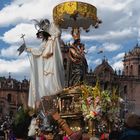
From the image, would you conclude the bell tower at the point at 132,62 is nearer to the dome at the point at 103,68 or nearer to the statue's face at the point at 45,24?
the dome at the point at 103,68

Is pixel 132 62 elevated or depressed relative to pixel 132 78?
elevated

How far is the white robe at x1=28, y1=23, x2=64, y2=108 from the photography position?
24.2 meters

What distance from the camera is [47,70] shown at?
2452 cm

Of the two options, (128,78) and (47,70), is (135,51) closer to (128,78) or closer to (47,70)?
(128,78)

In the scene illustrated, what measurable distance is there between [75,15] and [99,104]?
584cm

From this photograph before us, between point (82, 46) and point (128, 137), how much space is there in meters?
16.3

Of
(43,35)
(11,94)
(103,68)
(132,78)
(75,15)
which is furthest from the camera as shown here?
(132,78)

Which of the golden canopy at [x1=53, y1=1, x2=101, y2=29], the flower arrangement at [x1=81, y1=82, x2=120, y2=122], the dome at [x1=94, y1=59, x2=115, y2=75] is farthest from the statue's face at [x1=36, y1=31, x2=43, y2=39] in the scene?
the dome at [x1=94, y1=59, x2=115, y2=75]

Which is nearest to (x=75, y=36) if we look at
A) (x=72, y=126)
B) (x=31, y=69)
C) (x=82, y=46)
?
(x=82, y=46)

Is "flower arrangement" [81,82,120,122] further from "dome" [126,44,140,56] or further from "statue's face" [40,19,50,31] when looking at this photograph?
"dome" [126,44,140,56]

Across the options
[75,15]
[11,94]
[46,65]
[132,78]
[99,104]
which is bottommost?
[99,104]

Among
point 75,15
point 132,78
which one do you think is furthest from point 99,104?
point 132,78

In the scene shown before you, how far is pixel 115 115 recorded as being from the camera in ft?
70.2

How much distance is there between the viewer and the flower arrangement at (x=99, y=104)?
20234 mm
